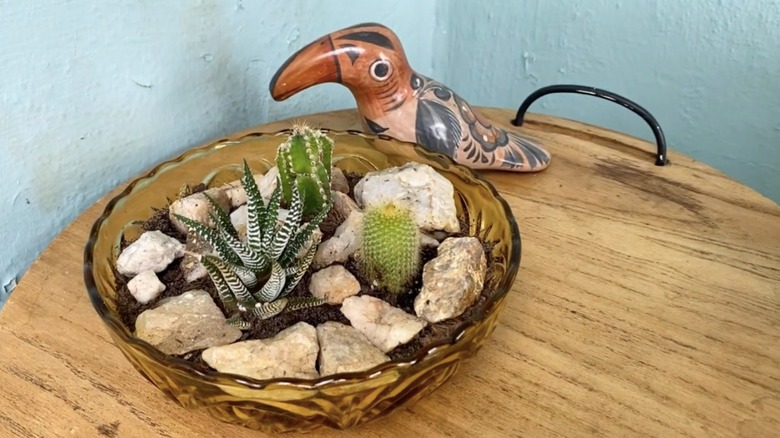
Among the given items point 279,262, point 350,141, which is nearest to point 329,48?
point 350,141

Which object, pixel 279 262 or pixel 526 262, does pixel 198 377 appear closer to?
pixel 279 262

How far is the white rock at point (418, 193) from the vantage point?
2.29 feet

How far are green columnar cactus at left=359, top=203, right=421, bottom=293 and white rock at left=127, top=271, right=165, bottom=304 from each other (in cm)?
19

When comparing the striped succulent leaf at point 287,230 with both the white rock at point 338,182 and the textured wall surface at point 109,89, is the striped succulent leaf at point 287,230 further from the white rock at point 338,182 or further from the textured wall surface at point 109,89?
the textured wall surface at point 109,89

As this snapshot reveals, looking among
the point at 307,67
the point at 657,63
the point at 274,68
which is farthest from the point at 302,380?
the point at 657,63

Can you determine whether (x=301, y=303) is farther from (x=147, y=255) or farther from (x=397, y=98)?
(x=397, y=98)

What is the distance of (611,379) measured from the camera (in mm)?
612

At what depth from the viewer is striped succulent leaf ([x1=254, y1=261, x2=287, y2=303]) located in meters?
0.58

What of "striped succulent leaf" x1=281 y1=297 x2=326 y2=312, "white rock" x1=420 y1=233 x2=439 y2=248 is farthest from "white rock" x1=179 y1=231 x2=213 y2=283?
"white rock" x1=420 y1=233 x2=439 y2=248

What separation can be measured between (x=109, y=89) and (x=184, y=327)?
1.21 feet

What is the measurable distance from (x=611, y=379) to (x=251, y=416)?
311 mm

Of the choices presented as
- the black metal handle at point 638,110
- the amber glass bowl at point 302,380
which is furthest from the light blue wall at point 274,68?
the black metal handle at point 638,110

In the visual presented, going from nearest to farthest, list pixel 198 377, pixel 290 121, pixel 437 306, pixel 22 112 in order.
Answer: pixel 198 377 < pixel 437 306 < pixel 22 112 < pixel 290 121

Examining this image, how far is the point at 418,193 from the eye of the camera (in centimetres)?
71
